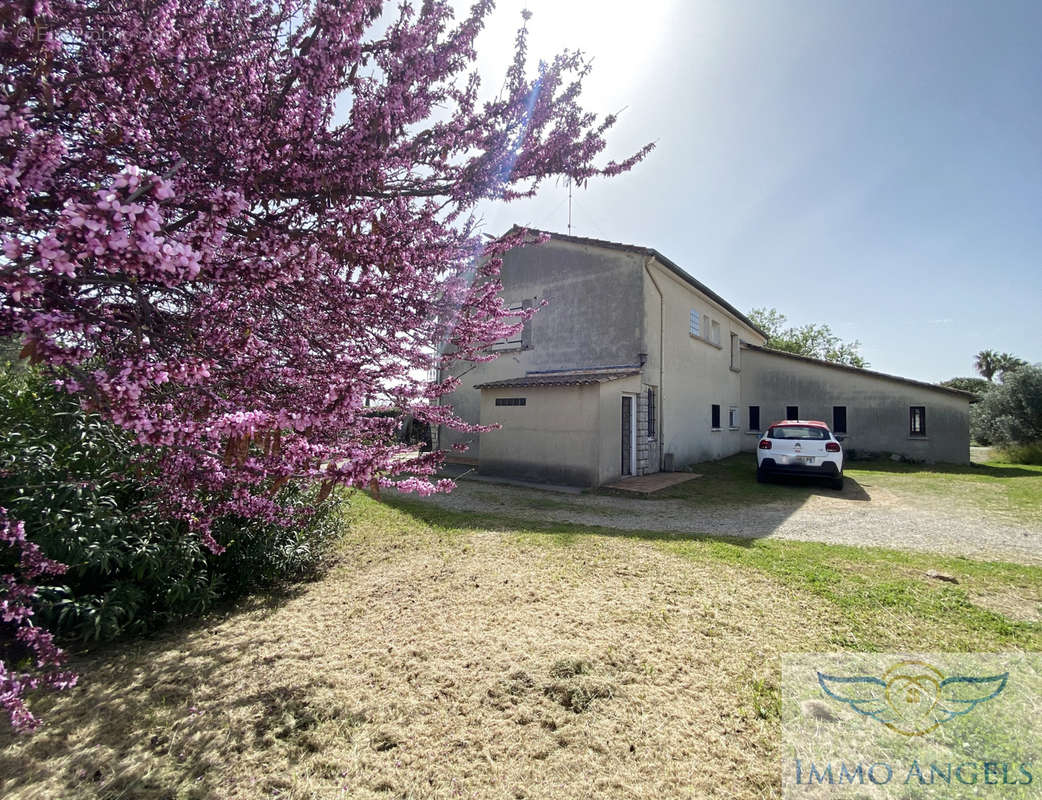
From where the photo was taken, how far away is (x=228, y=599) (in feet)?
14.1

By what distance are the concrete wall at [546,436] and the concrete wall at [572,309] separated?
4.98ft

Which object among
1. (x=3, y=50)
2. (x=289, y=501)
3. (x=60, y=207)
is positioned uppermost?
(x=3, y=50)

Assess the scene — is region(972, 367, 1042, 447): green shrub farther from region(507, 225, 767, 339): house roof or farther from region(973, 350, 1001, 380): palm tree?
region(973, 350, 1001, 380): palm tree

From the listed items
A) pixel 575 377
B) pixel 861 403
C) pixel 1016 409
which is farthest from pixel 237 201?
pixel 1016 409

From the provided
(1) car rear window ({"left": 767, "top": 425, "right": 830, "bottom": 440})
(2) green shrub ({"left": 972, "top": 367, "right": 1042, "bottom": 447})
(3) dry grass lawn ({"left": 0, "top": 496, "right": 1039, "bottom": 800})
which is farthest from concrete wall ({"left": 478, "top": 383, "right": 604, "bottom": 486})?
(2) green shrub ({"left": 972, "top": 367, "right": 1042, "bottom": 447})

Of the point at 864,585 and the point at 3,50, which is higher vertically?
the point at 3,50

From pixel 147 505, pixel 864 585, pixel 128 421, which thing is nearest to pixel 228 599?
pixel 147 505

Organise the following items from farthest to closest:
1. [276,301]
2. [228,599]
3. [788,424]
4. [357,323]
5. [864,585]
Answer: [788,424] → [864,585] → [228,599] → [357,323] → [276,301]

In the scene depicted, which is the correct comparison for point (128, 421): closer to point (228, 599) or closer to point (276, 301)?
point (276, 301)

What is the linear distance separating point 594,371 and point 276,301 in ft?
35.0

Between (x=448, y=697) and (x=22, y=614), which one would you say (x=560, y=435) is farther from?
(x=22, y=614)

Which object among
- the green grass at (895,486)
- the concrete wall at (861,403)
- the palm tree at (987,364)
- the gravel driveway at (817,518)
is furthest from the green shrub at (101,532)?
the palm tree at (987,364)

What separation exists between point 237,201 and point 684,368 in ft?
46.9

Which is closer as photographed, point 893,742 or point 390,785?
point 390,785
